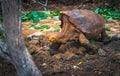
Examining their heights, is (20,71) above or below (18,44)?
below

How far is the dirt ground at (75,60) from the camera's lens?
13.2ft

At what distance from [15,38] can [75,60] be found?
1401 millimetres

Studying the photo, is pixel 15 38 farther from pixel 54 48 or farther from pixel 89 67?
pixel 54 48

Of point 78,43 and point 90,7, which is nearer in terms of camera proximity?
point 78,43

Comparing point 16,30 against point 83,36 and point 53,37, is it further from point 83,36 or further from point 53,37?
point 83,36

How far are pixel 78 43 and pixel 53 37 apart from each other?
612mm

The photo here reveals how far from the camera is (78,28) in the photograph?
450 centimetres

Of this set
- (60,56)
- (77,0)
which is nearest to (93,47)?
Result: (60,56)

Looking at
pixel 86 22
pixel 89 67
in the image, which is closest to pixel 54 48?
pixel 86 22

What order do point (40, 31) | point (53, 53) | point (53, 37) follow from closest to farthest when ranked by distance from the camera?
point (53, 37), point (53, 53), point (40, 31)

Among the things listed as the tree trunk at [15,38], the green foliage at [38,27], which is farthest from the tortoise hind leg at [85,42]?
the green foliage at [38,27]

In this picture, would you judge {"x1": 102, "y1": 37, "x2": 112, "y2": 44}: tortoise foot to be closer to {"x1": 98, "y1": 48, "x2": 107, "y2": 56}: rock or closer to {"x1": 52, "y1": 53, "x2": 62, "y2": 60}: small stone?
{"x1": 98, "y1": 48, "x2": 107, "y2": 56}: rock

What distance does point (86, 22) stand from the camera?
15.0 ft

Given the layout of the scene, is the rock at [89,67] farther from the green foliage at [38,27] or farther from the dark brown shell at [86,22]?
the green foliage at [38,27]
